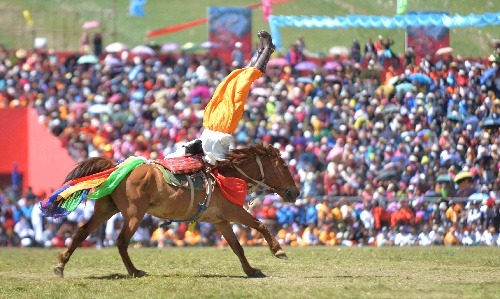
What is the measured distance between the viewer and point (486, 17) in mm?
29031

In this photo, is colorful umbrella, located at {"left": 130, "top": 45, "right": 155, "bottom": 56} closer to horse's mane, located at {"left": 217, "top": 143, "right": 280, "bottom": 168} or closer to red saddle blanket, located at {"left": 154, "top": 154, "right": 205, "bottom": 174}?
horse's mane, located at {"left": 217, "top": 143, "right": 280, "bottom": 168}

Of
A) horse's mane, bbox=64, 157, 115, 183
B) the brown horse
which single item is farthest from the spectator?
horse's mane, bbox=64, 157, 115, 183

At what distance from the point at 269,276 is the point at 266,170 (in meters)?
1.64

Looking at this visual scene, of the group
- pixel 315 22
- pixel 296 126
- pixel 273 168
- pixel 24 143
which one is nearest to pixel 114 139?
pixel 24 143

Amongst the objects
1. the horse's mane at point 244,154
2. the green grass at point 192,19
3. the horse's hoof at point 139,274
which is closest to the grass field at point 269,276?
the horse's hoof at point 139,274

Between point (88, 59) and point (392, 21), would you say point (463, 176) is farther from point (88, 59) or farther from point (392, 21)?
point (88, 59)

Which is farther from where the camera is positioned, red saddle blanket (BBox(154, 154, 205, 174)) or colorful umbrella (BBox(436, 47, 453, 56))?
colorful umbrella (BBox(436, 47, 453, 56))

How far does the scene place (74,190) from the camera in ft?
42.3

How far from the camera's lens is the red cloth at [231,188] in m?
13.2

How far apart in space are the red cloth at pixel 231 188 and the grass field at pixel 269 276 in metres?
1.02

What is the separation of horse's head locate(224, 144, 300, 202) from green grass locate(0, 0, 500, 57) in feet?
50.1

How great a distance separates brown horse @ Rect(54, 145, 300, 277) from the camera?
1283 cm

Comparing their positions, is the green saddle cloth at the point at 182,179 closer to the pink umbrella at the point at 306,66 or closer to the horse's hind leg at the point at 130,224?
the horse's hind leg at the point at 130,224

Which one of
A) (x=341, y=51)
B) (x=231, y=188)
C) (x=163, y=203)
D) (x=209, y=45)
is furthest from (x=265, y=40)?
(x=341, y=51)
